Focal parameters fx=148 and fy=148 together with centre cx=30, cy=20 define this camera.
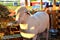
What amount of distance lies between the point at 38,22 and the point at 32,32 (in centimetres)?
24

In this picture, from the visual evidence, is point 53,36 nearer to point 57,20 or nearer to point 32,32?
point 57,20

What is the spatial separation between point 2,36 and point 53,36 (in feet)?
5.39

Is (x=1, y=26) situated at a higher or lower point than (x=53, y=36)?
higher

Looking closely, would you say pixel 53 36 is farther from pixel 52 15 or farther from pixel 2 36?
pixel 2 36

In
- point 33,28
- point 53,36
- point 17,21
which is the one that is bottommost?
point 53,36

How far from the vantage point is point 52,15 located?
4.25 metres

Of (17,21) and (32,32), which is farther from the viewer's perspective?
(32,32)

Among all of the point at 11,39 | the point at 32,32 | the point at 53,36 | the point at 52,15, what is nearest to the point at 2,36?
the point at 11,39

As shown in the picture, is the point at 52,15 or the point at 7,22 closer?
the point at 7,22

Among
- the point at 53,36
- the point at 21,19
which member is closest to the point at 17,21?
the point at 21,19

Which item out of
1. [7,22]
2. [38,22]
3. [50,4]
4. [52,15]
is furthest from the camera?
[50,4]

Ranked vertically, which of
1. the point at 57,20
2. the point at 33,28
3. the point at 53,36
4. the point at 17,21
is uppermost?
the point at 17,21

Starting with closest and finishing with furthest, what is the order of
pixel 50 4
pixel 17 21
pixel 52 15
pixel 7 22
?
pixel 17 21
pixel 7 22
pixel 52 15
pixel 50 4

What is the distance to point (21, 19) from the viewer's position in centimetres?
236
